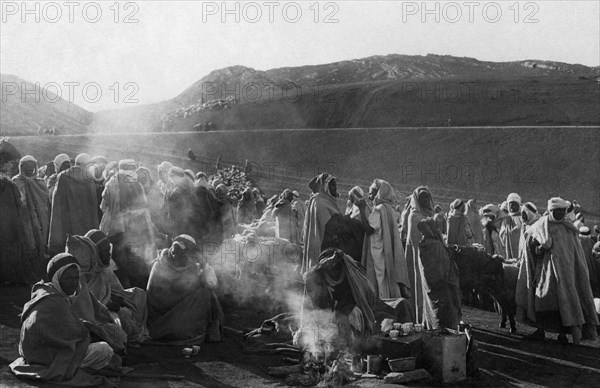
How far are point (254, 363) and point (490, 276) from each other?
4978 mm

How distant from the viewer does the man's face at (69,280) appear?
690cm

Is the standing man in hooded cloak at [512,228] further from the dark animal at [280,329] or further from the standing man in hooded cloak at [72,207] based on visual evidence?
the standing man in hooded cloak at [72,207]

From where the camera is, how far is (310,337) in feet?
26.6

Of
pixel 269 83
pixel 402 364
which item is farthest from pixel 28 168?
pixel 269 83

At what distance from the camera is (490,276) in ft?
37.8

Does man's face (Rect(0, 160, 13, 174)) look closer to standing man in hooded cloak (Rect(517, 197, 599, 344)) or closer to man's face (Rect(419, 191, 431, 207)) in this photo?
man's face (Rect(419, 191, 431, 207))

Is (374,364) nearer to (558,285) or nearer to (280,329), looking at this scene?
(280,329)

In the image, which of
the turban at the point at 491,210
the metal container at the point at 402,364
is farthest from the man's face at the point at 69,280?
the turban at the point at 491,210

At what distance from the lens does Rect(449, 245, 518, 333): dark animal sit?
11.3 metres

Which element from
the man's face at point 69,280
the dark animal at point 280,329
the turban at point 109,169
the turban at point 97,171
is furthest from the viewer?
the turban at point 109,169

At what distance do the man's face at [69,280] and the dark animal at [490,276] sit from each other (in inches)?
253

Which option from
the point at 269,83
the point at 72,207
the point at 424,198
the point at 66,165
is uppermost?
the point at 269,83

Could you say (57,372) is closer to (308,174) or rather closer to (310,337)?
(310,337)

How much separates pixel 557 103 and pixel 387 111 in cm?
1556
